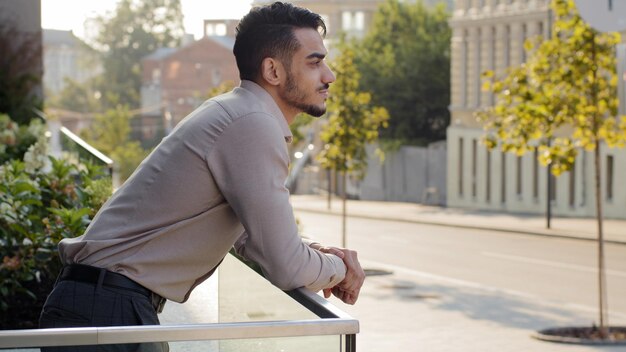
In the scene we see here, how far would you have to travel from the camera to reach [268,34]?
386 cm

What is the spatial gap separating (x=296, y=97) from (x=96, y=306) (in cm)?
83

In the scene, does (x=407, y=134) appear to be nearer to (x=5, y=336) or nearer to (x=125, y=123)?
(x=125, y=123)

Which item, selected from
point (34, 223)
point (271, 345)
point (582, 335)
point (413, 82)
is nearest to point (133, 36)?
point (413, 82)

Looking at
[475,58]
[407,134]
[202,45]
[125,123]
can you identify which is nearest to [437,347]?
[475,58]

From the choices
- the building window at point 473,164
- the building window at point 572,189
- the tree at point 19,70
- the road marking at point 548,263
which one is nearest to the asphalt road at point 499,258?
the road marking at point 548,263

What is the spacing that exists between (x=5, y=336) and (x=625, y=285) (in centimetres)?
1804

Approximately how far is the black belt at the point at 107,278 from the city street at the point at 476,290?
915 cm

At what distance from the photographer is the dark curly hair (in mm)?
3854

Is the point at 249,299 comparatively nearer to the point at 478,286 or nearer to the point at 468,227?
the point at 478,286

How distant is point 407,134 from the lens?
2527 inches

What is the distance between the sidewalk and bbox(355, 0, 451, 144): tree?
33.9ft

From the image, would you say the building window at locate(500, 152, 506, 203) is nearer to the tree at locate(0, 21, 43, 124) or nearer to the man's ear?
the tree at locate(0, 21, 43, 124)

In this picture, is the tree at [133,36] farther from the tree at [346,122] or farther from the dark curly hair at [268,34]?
the dark curly hair at [268,34]

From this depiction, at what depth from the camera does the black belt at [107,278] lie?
3.68 meters
